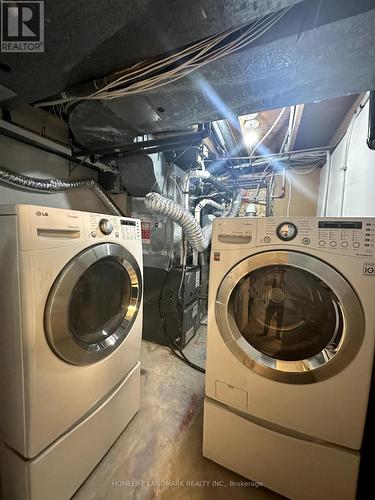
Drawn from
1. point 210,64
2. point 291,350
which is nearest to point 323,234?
point 291,350

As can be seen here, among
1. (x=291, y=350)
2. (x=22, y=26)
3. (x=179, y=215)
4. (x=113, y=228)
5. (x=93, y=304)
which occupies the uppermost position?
(x=22, y=26)

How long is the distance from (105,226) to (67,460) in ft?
3.30

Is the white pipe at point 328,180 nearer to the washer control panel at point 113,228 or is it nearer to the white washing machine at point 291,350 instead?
the white washing machine at point 291,350

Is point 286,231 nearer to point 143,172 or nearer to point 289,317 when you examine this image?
point 289,317

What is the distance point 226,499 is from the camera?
930 millimetres

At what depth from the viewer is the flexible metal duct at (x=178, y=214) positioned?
1.62 m

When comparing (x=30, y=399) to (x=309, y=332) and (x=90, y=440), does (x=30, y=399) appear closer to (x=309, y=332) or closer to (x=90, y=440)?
(x=90, y=440)

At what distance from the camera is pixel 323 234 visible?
78 centimetres

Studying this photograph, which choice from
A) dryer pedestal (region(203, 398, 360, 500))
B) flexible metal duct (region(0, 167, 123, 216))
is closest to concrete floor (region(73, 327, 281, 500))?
dryer pedestal (region(203, 398, 360, 500))

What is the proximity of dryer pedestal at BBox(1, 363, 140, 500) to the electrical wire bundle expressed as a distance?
58.4 inches

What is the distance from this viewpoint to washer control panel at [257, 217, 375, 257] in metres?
0.73

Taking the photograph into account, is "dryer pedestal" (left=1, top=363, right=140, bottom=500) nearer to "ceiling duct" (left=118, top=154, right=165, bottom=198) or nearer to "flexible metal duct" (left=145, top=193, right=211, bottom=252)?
"flexible metal duct" (left=145, top=193, right=211, bottom=252)

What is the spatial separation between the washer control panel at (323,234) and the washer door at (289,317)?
0.20 feet

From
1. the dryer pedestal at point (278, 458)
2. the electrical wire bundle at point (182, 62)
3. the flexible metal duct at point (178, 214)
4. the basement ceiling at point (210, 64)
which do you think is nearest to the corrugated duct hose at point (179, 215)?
the flexible metal duct at point (178, 214)
